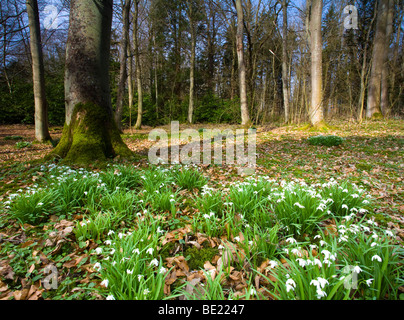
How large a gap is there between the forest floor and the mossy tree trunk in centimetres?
81

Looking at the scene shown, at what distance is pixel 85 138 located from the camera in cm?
421

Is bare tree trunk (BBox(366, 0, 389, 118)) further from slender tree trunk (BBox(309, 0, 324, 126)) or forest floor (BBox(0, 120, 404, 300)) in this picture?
forest floor (BBox(0, 120, 404, 300))

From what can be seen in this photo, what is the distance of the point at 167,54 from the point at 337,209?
21.1 metres

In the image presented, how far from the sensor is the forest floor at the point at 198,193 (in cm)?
156

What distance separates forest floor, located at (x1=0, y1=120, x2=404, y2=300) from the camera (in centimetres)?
156

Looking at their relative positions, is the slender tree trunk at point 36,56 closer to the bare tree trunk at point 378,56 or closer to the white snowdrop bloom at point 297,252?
the white snowdrop bloom at point 297,252

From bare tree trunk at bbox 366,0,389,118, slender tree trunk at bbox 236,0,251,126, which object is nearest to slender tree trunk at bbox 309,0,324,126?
slender tree trunk at bbox 236,0,251,126

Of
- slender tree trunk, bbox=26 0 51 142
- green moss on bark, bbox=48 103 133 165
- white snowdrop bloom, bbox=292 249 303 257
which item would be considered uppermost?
slender tree trunk, bbox=26 0 51 142

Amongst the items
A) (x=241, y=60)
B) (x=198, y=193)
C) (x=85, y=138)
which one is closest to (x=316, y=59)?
(x=241, y=60)

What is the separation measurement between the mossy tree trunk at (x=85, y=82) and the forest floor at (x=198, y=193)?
0.81m

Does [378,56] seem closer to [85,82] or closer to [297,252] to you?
[85,82]

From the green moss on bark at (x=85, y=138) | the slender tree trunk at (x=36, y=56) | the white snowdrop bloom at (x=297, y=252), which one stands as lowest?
the white snowdrop bloom at (x=297, y=252)

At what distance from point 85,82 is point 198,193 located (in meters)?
3.30

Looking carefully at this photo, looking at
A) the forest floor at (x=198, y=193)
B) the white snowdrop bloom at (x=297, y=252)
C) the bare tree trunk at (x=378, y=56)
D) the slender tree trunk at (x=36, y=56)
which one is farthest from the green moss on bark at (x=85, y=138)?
the bare tree trunk at (x=378, y=56)
